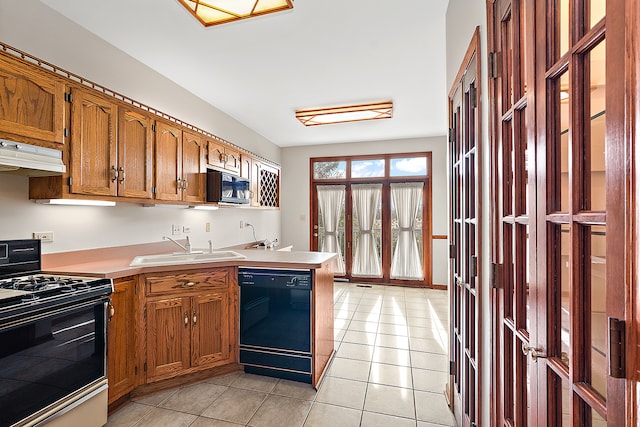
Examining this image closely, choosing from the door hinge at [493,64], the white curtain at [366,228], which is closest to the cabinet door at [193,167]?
the door hinge at [493,64]

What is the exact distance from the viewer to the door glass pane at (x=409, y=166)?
5727mm

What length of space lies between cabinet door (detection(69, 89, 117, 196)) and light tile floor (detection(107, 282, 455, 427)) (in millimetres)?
1593

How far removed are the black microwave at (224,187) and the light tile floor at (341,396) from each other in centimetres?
174

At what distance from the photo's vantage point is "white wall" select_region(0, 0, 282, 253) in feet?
6.40

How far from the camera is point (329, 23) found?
7.75 feet

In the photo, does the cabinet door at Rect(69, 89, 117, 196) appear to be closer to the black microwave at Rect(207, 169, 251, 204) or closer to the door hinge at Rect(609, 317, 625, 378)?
the black microwave at Rect(207, 169, 251, 204)

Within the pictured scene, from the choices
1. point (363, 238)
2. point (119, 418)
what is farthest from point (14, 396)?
point (363, 238)

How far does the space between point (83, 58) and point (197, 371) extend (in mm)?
2667

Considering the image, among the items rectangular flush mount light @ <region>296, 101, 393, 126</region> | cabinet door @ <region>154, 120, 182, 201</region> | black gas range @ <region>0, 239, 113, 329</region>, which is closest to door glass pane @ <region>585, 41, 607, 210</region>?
black gas range @ <region>0, 239, 113, 329</region>

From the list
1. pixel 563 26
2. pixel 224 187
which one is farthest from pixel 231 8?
pixel 563 26

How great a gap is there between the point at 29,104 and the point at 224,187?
1706 mm

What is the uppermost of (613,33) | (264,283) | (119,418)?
(613,33)

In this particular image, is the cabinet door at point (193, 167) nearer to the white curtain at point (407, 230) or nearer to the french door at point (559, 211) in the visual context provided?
the french door at point (559, 211)

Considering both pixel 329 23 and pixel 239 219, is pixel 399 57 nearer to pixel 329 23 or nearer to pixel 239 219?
pixel 329 23
